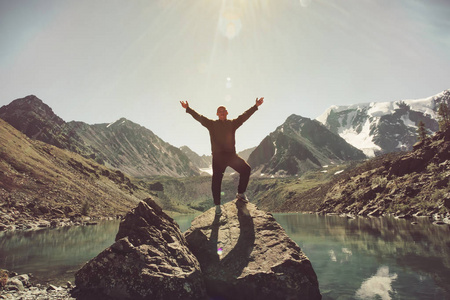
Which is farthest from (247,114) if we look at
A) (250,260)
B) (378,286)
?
(378,286)

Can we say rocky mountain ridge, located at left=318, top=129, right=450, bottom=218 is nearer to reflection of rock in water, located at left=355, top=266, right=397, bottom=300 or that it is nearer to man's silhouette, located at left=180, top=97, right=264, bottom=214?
reflection of rock in water, located at left=355, top=266, right=397, bottom=300

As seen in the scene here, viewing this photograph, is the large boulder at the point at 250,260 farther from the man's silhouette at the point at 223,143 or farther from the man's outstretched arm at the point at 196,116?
the man's outstretched arm at the point at 196,116

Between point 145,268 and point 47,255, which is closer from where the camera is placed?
point 145,268

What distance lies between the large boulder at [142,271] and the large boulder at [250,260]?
92cm

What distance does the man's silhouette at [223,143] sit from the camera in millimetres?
14289

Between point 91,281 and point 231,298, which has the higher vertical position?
point 91,281

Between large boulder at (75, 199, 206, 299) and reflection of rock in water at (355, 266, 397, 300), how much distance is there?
724cm

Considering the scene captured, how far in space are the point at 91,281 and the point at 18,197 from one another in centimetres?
8304

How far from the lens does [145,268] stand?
34.8ft

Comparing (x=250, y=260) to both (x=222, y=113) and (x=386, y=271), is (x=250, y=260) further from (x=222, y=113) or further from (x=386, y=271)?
(x=386, y=271)

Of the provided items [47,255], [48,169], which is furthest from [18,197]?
[47,255]

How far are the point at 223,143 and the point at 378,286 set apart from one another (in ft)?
34.0

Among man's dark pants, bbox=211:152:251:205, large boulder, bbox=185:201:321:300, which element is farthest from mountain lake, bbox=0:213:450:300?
man's dark pants, bbox=211:152:251:205

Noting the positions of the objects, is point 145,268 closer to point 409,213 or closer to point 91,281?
point 91,281
